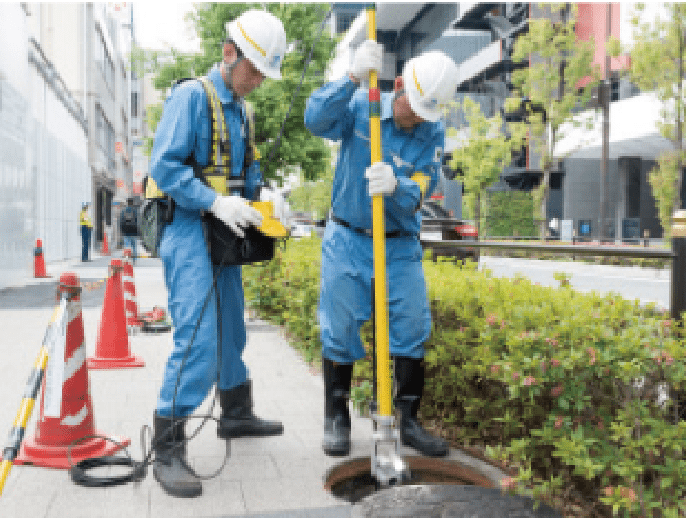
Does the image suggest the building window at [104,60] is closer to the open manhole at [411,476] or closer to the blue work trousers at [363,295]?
the blue work trousers at [363,295]

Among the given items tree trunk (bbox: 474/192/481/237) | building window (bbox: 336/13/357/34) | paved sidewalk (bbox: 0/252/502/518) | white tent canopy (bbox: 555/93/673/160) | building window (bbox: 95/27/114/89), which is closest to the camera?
paved sidewalk (bbox: 0/252/502/518)

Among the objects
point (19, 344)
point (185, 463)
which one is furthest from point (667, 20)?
point (185, 463)

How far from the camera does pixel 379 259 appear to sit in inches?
118

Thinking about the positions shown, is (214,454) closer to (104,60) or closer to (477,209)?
(477,209)

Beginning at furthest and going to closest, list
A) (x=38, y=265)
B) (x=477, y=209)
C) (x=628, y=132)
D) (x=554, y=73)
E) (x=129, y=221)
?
1. (x=477, y=209)
2. (x=628, y=132)
3. (x=554, y=73)
4. (x=38, y=265)
5. (x=129, y=221)

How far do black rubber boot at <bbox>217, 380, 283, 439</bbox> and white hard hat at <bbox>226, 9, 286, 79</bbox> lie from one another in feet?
5.56

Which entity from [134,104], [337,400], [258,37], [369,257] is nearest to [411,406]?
[337,400]

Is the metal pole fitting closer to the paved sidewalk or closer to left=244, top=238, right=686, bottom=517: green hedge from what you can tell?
the paved sidewalk

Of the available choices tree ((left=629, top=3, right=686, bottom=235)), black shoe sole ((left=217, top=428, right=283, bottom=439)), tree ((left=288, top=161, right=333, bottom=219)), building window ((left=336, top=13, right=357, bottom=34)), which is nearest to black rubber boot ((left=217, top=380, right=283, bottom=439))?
black shoe sole ((left=217, top=428, right=283, bottom=439))

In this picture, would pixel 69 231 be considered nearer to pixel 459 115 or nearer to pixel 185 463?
pixel 185 463

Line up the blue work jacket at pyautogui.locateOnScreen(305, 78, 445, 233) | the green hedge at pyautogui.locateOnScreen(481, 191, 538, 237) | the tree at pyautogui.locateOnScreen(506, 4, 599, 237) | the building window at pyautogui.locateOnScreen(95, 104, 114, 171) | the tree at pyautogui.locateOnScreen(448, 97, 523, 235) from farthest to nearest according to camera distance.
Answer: the building window at pyautogui.locateOnScreen(95, 104, 114, 171) → the green hedge at pyautogui.locateOnScreen(481, 191, 538, 237) → the tree at pyautogui.locateOnScreen(448, 97, 523, 235) → the tree at pyautogui.locateOnScreen(506, 4, 599, 237) → the blue work jacket at pyautogui.locateOnScreen(305, 78, 445, 233)

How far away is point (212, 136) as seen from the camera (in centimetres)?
305

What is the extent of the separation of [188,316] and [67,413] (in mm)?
915

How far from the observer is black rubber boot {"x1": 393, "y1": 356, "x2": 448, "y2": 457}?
3426mm
